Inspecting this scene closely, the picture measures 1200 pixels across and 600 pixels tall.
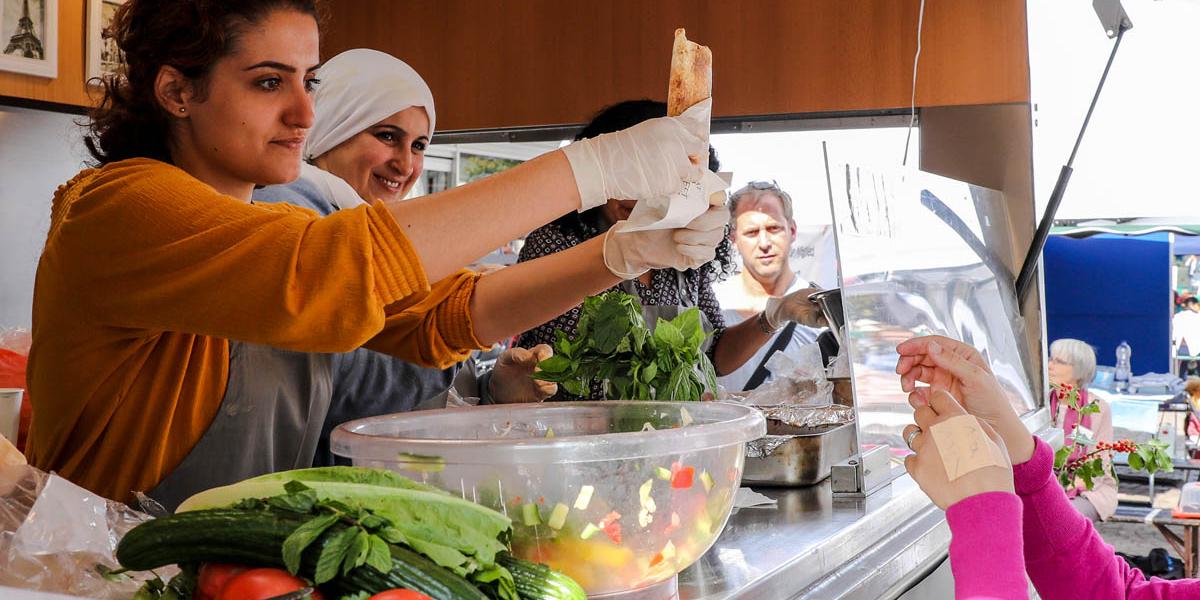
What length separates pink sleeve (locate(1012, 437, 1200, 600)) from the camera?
1.70 meters

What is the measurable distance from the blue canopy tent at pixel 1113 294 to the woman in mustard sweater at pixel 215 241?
18.2ft

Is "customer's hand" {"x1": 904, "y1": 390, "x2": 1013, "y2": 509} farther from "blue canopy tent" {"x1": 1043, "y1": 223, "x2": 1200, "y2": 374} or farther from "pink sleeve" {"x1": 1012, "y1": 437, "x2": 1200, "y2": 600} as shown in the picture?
"blue canopy tent" {"x1": 1043, "y1": 223, "x2": 1200, "y2": 374}

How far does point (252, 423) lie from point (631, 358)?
0.55 meters

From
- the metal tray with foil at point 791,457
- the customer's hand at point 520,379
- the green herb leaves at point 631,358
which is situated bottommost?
the metal tray with foil at point 791,457

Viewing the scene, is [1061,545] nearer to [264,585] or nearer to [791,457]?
[791,457]

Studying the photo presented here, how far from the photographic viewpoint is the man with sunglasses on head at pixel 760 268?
3.76 metres

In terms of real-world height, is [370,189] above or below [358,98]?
below

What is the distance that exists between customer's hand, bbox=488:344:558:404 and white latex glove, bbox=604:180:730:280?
0.96ft

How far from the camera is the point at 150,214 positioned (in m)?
1.24

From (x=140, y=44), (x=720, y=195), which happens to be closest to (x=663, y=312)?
(x=720, y=195)

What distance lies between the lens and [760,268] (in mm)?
4441

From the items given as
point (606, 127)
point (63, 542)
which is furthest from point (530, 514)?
point (606, 127)

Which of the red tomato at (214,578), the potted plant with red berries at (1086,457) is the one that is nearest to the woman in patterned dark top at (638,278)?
the potted plant with red berries at (1086,457)

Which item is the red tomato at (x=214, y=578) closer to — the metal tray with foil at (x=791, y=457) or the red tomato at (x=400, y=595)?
the red tomato at (x=400, y=595)
